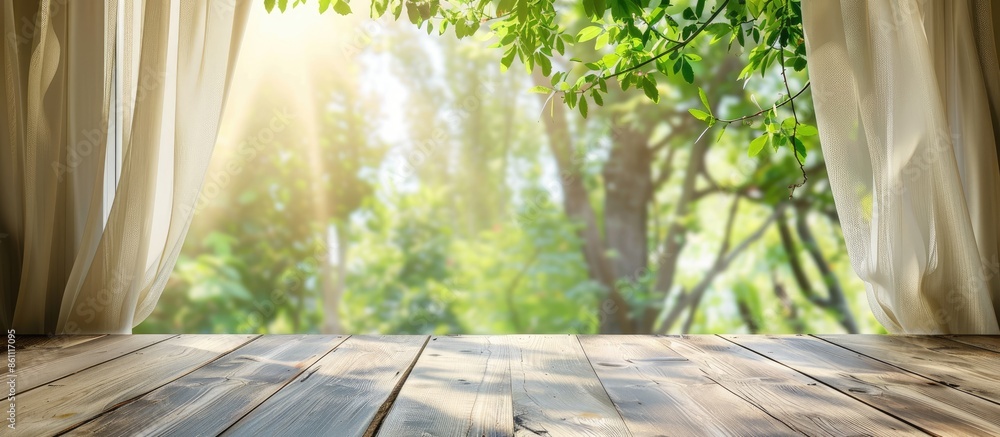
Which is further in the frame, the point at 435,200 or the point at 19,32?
the point at 435,200

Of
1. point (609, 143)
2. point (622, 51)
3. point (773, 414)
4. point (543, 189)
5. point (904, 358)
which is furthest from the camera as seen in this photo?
point (543, 189)

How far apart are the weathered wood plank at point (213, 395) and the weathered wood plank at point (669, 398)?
56 cm

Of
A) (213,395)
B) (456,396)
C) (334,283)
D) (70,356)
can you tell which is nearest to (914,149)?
(456,396)

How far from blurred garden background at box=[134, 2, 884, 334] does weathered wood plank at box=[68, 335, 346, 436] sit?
392 centimetres

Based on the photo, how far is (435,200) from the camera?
5863mm

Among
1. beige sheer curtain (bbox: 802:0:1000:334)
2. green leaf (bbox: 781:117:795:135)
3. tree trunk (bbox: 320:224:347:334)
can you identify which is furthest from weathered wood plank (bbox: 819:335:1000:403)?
tree trunk (bbox: 320:224:347:334)

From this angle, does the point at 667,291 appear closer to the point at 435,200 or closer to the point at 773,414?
the point at 435,200

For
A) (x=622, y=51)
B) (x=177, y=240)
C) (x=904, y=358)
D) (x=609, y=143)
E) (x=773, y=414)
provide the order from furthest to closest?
(x=609, y=143) → (x=177, y=240) → (x=622, y=51) → (x=904, y=358) → (x=773, y=414)

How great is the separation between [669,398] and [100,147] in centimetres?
154

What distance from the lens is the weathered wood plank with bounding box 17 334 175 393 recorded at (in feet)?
3.96

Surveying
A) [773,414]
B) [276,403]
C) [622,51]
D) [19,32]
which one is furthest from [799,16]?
[19,32]

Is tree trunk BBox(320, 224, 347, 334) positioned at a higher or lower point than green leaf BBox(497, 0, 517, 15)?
lower

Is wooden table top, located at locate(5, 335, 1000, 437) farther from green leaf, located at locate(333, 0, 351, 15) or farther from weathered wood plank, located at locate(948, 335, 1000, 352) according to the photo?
green leaf, located at locate(333, 0, 351, 15)

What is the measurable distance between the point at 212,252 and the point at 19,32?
3805 mm
